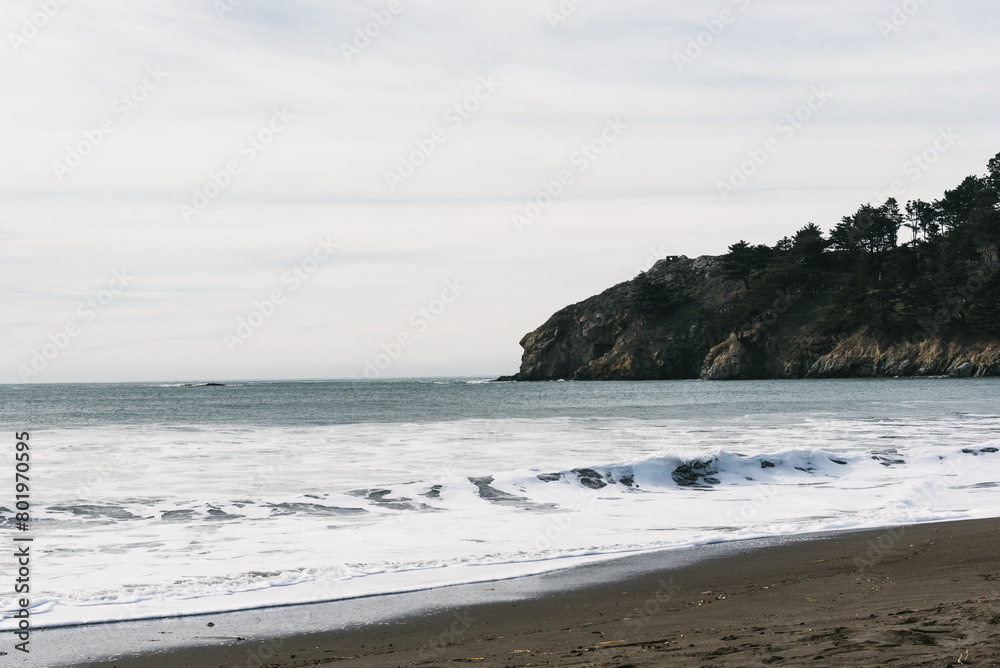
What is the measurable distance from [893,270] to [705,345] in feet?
84.9

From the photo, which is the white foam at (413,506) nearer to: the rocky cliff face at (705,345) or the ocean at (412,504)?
the ocean at (412,504)

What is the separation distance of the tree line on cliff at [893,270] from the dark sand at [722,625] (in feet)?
283

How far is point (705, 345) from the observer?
111938 mm

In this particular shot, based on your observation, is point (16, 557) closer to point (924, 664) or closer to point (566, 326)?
point (924, 664)

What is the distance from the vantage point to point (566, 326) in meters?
127

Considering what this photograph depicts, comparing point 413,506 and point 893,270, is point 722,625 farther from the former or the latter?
point 893,270

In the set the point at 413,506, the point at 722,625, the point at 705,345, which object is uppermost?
the point at 705,345

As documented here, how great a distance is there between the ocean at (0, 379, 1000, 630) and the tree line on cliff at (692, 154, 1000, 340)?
227 feet

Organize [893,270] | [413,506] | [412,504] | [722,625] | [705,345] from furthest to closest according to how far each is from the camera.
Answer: [705,345]
[893,270]
[412,504]
[413,506]
[722,625]

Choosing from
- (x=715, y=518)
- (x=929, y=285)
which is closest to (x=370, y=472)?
(x=715, y=518)

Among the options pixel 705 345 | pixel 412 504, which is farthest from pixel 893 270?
pixel 412 504

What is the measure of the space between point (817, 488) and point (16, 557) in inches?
514

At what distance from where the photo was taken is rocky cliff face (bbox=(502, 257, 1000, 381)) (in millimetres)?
88875

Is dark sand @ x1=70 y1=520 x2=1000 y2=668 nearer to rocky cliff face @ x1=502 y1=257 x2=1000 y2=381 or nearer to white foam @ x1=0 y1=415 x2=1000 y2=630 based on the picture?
white foam @ x1=0 y1=415 x2=1000 y2=630
